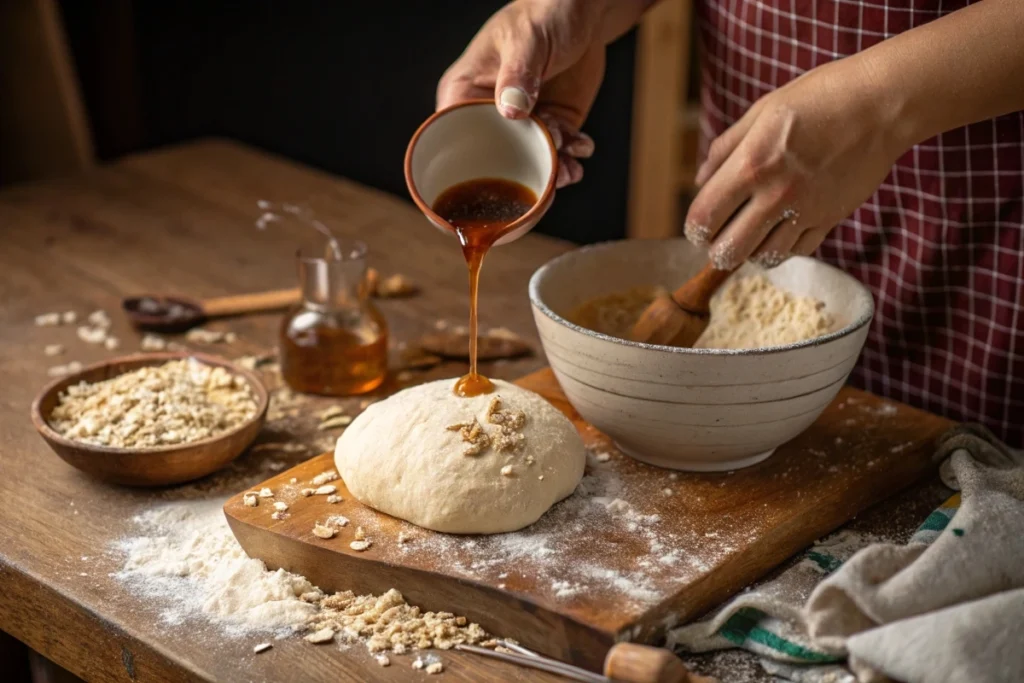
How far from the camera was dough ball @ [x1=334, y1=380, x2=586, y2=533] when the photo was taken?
1156 millimetres

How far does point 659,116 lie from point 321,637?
2.35m

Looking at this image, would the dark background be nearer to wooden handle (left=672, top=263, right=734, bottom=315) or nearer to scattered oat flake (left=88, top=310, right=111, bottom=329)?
scattered oat flake (left=88, top=310, right=111, bottom=329)

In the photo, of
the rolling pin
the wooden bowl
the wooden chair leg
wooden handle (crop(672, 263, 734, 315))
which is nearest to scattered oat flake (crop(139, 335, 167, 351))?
the wooden bowl

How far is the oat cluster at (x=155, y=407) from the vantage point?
1.33m

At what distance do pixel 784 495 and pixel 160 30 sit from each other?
10.0 ft

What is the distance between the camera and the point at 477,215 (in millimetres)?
1304

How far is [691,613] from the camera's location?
1.10 meters

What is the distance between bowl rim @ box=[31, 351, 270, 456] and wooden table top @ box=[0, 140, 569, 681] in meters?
0.07

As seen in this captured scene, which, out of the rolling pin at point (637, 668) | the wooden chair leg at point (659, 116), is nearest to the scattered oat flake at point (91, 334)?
the rolling pin at point (637, 668)

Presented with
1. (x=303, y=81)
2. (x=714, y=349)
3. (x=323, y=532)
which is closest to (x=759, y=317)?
(x=714, y=349)

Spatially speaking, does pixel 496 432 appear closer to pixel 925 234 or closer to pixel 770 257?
pixel 770 257

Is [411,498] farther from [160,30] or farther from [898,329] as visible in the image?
[160,30]

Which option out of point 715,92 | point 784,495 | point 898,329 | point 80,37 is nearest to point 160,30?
point 80,37

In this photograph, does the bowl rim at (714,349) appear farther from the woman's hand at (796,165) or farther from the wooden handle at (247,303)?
the wooden handle at (247,303)
